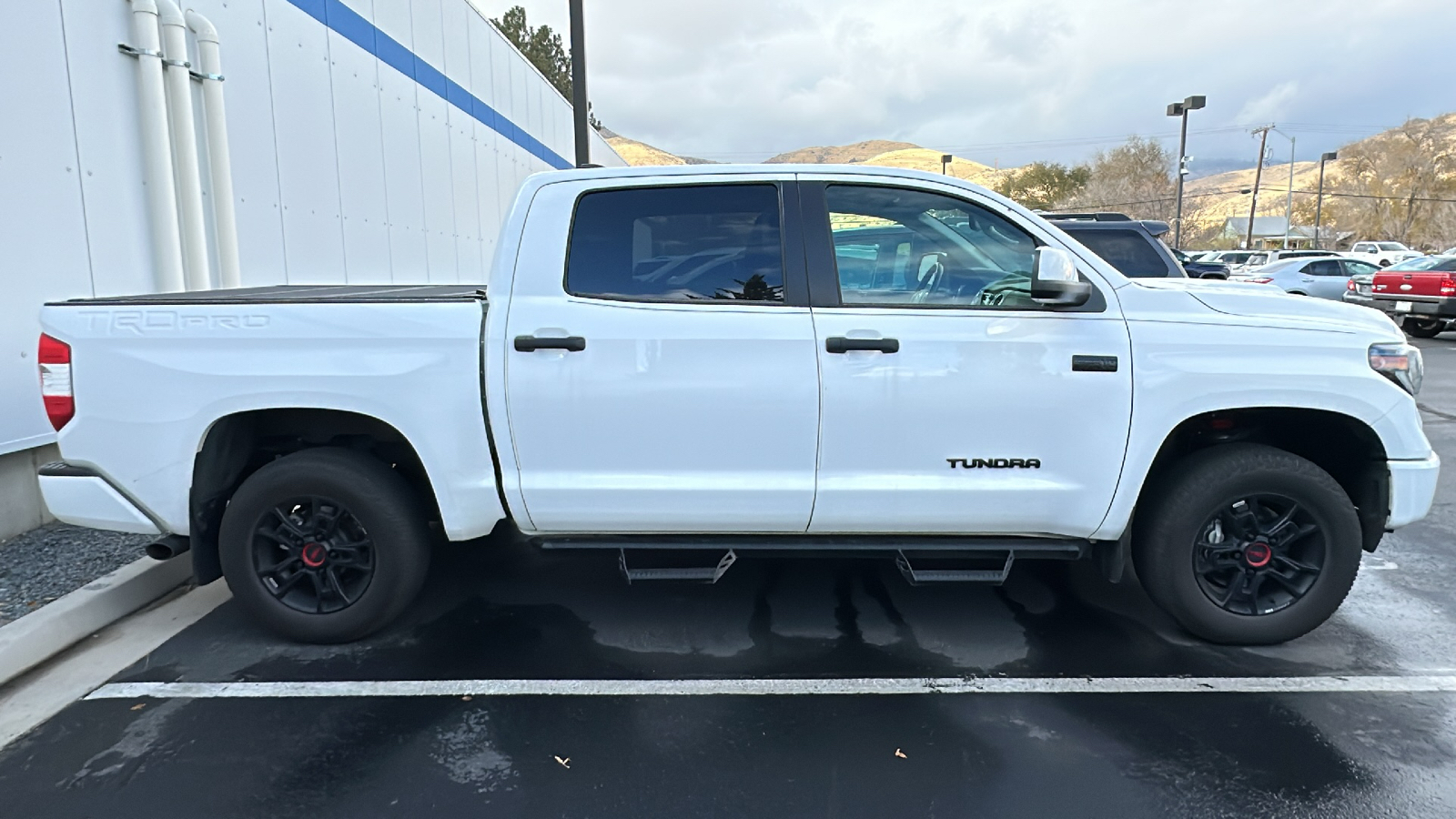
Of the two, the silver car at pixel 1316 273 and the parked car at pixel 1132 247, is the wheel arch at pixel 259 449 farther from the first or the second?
the silver car at pixel 1316 273

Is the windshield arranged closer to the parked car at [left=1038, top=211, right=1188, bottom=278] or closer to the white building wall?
the parked car at [left=1038, top=211, right=1188, bottom=278]

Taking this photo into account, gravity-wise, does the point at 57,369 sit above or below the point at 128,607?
above

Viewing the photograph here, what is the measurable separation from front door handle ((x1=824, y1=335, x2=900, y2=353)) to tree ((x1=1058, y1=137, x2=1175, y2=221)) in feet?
241

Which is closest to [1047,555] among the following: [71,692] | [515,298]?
[515,298]

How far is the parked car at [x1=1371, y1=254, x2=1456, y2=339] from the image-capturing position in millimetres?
→ 14852

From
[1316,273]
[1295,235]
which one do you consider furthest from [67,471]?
[1295,235]

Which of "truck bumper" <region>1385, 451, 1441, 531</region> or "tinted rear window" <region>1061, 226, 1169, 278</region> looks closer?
"truck bumper" <region>1385, 451, 1441, 531</region>

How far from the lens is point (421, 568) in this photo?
11.9 feet

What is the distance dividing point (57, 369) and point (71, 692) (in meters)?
1.27

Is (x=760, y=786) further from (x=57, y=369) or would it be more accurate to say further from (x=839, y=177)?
(x=57, y=369)

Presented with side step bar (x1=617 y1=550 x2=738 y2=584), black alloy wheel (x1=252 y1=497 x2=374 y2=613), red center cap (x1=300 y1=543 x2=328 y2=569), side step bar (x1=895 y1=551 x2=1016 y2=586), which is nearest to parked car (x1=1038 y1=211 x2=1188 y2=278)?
side step bar (x1=895 y1=551 x2=1016 y2=586)

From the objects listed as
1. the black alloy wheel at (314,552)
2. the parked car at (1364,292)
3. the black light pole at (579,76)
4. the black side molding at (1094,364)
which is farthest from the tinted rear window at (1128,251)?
the parked car at (1364,292)

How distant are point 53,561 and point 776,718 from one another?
391 centimetres

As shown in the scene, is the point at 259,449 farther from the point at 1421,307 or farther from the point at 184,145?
the point at 1421,307
